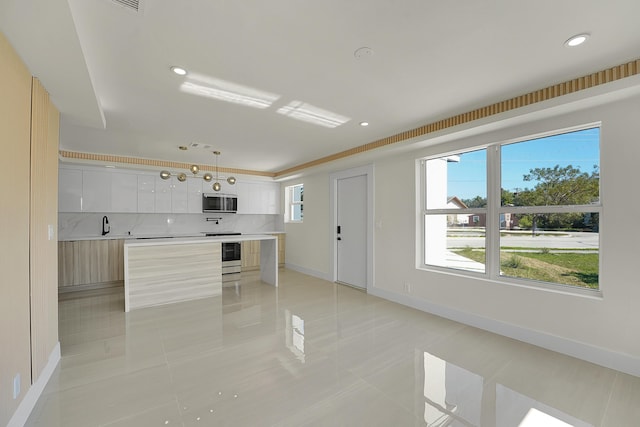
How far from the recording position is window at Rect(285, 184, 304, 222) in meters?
6.85

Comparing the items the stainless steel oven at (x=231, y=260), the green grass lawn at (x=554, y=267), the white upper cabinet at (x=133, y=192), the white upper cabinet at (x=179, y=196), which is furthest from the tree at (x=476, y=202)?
the white upper cabinet at (x=179, y=196)

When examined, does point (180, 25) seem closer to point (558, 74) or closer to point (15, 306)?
point (15, 306)

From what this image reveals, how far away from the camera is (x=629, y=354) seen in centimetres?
222

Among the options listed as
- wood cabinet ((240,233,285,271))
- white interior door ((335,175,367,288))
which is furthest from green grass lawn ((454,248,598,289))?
wood cabinet ((240,233,285,271))

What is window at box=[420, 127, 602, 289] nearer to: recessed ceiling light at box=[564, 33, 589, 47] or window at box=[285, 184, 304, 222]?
recessed ceiling light at box=[564, 33, 589, 47]

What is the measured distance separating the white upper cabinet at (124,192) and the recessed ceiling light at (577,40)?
664 centimetres

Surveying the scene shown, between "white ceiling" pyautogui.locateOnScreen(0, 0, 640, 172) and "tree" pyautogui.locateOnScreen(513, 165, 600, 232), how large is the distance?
93 centimetres

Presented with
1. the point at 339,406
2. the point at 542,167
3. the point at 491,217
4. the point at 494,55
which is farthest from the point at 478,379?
the point at 494,55

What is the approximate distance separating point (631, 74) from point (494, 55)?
107 centimetres

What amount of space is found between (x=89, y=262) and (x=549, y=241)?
6927 millimetres

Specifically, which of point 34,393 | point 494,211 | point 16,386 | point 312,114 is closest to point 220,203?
point 312,114

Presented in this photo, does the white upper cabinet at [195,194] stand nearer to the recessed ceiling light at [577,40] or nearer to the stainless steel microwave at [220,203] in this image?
the stainless steel microwave at [220,203]

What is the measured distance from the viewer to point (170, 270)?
13.4 ft

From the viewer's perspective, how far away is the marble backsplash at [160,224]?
17.4ft
